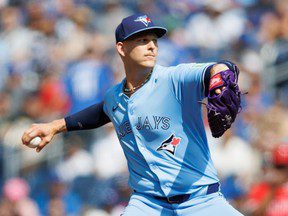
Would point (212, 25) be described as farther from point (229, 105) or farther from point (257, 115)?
point (229, 105)

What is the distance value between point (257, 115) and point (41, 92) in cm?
319

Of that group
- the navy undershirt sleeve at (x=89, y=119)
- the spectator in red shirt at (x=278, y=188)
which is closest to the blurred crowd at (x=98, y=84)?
the spectator in red shirt at (x=278, y=188)

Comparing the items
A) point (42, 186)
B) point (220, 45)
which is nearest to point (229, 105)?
point (42, 186)

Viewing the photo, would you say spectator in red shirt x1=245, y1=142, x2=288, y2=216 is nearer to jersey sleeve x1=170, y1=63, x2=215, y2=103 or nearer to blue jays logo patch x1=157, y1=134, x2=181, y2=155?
blue jays logo patch x1=157, y1=134, x2=181, y2=155

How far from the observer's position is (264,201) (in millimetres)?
7074

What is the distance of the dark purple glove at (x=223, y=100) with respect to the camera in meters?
4.86

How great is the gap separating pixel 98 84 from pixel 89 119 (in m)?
4.69

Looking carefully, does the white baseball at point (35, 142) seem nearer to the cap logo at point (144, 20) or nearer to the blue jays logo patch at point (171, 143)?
the blue jays logo patch at point (171, 143)

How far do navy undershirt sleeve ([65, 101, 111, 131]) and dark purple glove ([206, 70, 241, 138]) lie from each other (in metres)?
1.35

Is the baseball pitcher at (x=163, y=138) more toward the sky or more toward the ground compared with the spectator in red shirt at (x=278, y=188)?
more toward the sky

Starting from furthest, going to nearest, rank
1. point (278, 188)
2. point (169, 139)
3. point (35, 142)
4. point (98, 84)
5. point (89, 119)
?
point (98, 84)
point (278, 188)
point (89, 119)
point (35, 142)
point (169, 139)

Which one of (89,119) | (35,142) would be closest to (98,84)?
(89,119)

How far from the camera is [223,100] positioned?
16.0 feet

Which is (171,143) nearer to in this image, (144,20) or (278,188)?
(144,20)
